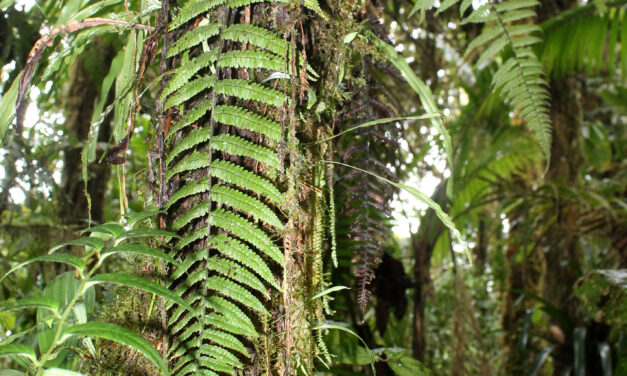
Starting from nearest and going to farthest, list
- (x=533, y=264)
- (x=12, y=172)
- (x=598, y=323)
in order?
(x=12, y=172) → (x=598, y=323) → (x=533, y=264)

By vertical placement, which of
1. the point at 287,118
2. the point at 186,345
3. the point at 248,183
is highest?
the point at 287,118

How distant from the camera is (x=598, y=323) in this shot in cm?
222

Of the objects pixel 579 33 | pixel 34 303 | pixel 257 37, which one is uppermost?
pixel 579 33

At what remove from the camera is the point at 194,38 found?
2.58ft

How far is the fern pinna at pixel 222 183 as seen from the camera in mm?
703

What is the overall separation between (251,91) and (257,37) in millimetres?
95

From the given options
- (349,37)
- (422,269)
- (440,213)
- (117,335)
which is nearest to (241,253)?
(117,335)

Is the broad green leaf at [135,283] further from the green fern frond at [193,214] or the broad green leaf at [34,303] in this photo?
the green fern frond at [193,214]

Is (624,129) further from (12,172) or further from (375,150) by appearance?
(12,172)

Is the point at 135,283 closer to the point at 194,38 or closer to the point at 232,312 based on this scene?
the point at 232,312

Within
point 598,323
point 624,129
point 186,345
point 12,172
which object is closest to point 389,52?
point 186,345

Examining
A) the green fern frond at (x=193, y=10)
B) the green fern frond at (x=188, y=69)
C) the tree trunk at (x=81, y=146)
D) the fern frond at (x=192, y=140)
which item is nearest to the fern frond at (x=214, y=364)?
the fern frond at (x=192, y=140)

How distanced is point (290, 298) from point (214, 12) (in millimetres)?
538

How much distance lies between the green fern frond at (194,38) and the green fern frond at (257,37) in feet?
0.08
